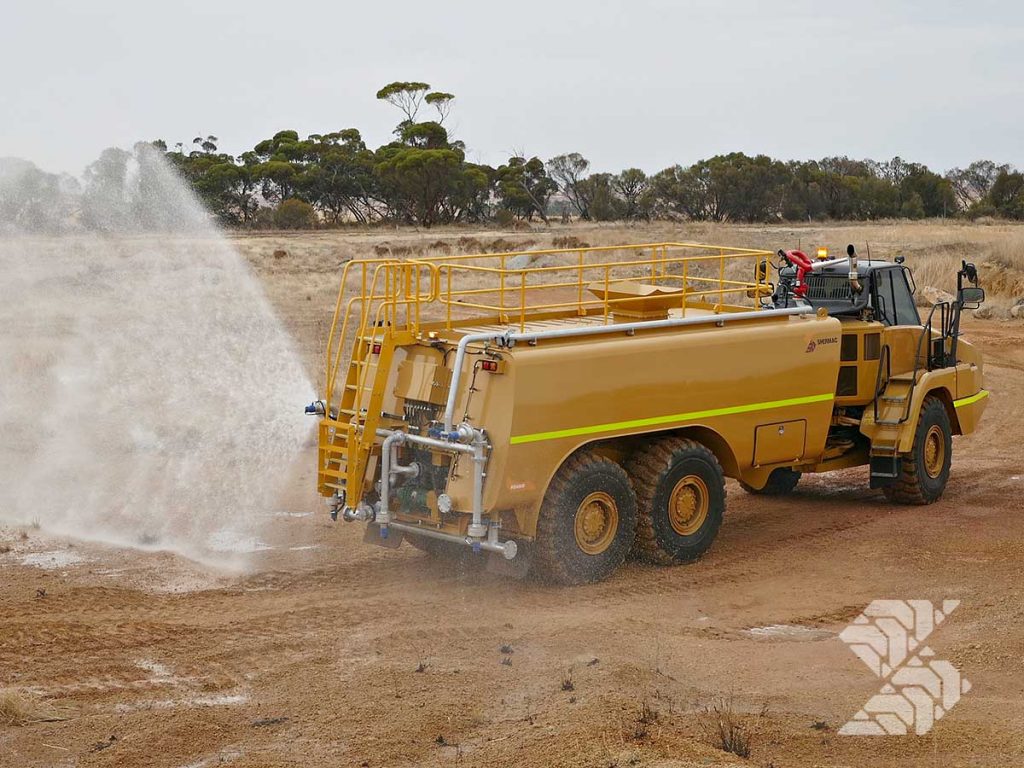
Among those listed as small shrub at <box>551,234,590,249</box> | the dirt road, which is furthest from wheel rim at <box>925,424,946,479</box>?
small shrub at <box>551,234,590,249</box>

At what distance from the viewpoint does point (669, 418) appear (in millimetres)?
11523

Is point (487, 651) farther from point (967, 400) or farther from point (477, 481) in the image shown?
point (967, 400)

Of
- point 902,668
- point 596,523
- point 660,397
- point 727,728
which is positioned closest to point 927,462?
point 660,397

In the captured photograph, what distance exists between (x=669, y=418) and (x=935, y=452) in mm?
4186

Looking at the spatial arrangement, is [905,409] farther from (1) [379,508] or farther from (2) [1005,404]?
(2) [1005,404]

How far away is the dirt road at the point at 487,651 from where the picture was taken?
25.8 feet

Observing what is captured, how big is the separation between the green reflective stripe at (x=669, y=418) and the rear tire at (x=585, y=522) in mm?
288

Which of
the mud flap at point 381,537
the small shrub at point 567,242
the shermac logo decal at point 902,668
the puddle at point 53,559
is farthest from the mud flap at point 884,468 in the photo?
the small shrub at point 567,242

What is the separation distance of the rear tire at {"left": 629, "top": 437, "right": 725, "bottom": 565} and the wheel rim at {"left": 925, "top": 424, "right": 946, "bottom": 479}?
321cm

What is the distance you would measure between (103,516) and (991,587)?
841 centimetres

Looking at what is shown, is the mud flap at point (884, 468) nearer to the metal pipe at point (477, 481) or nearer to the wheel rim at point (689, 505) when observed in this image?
the wheel rim at point (689, 505)

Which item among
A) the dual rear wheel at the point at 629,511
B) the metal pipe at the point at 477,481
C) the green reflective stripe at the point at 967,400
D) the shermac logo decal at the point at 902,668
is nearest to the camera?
the shermac logo decal at the point at 902,668

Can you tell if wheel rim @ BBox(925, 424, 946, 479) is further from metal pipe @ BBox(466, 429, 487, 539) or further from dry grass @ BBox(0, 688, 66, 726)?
dry grass @ BBox(0, 688, 66, 726)

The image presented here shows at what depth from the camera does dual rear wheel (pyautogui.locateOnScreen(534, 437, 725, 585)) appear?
1095 centimetres
